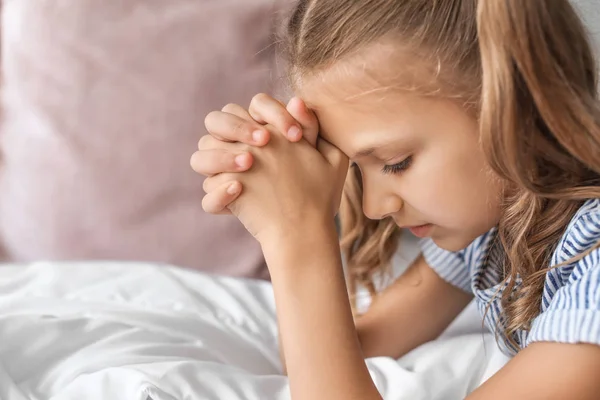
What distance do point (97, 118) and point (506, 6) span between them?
669mm

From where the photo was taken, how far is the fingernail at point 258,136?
799 mm

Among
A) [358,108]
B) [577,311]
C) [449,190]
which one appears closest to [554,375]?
[577,311]

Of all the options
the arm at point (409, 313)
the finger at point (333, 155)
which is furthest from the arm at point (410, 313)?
the finger at point (333, 155)

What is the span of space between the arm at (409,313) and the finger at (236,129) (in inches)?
12.0

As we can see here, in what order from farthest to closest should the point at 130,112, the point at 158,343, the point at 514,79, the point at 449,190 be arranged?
the point at 130,112 < the point at 158,343 < the point at 449,190 < the point at 514,79

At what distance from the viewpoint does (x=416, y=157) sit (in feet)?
2.45

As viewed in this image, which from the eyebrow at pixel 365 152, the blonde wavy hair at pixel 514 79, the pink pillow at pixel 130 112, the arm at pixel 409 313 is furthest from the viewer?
the pink pillow at pixel 130 112

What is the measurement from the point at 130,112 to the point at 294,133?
0.39 metres

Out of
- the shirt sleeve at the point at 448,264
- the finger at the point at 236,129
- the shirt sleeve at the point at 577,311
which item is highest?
the finger at the point at 236,129

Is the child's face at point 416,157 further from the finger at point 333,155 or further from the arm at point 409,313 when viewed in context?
the arm at point 409,313

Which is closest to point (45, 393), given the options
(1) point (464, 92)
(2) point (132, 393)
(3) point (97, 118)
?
(2) point (132, 393)

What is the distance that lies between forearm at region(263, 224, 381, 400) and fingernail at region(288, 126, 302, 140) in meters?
0.10

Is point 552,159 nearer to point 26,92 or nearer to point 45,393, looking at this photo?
point 45,393

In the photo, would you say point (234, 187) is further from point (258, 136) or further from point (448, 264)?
point (448, 264)
